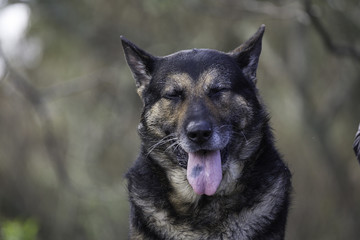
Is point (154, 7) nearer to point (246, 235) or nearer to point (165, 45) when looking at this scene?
point (165, 45)

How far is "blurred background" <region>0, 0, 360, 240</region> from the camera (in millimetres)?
15164

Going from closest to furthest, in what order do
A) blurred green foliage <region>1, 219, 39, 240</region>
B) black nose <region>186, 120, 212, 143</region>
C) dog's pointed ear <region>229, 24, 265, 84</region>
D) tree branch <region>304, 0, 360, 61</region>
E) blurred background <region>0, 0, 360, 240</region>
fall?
black nose <region>186, 120, 212, 143</region>, dog's pointed ear <region>229, 24, 265, 84</region>, blurred green foliage <region>1, 219, 39, 240</region>, tree branch <region>304, 0, 360, 61</region>, blurred background <region>0, 0, 360, 240</region>

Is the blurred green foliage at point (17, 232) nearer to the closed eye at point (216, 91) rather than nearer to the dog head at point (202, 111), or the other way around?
the dog head at point (202, 111)

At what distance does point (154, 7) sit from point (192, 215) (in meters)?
7.85

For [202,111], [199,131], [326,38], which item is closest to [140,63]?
[202,111]

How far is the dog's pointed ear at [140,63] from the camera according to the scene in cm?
632

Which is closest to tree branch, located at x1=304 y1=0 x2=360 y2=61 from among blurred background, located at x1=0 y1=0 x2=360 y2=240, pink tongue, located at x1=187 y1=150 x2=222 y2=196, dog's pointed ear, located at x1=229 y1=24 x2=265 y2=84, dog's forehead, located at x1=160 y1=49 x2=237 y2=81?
blurred background, located at x1=0 y1=0 x2=360 y2=240

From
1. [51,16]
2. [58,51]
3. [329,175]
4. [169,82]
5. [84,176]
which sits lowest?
[84,176]

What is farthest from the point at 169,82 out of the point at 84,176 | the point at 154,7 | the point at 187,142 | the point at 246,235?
the point at 84,176

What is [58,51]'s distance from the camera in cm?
1861

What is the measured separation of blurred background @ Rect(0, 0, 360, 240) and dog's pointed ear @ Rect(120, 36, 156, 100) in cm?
683

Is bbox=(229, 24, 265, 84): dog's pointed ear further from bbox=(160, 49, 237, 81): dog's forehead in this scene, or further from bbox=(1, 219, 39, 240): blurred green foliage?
bbox=(1, 219, 39, 240): blurred green foliage

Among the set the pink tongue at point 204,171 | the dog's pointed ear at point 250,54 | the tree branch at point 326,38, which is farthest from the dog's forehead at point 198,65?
the tree branch at point 326,38

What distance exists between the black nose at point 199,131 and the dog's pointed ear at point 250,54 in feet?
3.01
